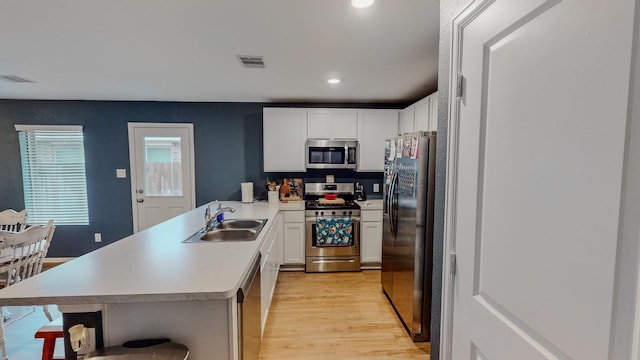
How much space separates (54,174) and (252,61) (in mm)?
3756

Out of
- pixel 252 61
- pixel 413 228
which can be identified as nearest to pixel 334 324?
pixel 413 228

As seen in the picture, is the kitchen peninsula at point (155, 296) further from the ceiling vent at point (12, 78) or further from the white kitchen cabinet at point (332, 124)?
the ceiling vent at point (12, 78)

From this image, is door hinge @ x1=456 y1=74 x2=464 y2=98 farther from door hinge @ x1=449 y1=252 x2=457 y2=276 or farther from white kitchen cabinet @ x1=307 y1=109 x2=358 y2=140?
white kitchen cabinet @ x1=307 y1=109 x2=358 y2=140

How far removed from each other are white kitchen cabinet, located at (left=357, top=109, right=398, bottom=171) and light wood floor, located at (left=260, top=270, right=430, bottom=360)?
1.66m

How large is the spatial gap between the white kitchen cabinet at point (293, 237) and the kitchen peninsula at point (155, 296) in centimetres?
199

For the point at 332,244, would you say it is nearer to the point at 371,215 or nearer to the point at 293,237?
the point at 293,237

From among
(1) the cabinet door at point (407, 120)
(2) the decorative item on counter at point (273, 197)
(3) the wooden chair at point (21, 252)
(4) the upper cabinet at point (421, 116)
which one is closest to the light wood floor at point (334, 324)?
(2) the decorative item on counter at point (273, 197)

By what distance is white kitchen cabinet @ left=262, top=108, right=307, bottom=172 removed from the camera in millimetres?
3814

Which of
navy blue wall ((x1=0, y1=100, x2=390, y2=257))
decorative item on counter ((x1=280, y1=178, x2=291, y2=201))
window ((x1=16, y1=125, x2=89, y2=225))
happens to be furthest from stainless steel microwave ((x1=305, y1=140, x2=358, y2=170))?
window ((x1=16, y1=125, x2=89, y2=225))

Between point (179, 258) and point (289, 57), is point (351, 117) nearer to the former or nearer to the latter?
point (289, 57)

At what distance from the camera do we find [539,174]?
750mm

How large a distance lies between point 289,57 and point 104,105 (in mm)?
3265

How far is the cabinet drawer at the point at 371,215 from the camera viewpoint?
3672 mm

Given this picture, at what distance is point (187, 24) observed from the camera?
1809mm
